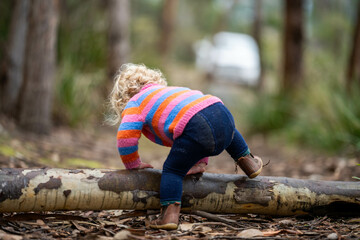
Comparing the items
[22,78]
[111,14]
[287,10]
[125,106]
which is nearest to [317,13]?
[287,10]

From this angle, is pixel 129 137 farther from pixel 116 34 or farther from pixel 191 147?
pixel 116 34

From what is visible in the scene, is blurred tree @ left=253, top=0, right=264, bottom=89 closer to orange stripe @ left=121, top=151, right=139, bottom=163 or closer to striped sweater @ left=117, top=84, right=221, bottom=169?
striped sweater @ left=117, top=84, right=221, bottom=169

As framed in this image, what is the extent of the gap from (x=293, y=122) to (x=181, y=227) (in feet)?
17.5

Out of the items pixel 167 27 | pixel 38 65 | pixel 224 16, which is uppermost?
pixel 224 16

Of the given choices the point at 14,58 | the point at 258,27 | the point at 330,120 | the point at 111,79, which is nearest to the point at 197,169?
the point at 330,120

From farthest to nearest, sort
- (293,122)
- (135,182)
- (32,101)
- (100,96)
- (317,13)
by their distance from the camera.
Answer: (317,13), (100,96), (293,122), (32,101), (135,182)

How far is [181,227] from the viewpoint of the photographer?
2391 millimetres

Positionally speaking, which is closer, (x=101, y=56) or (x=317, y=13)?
(x=101, y=56)

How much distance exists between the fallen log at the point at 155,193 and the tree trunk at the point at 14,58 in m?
3.35

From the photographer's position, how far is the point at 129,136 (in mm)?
2459

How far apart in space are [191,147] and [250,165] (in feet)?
1.49

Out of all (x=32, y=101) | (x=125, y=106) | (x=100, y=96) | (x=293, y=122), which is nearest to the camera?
(x=125, y=106)

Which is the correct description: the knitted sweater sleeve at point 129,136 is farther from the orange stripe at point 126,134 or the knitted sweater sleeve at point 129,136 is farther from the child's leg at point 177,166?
the child's leg at point 177,166

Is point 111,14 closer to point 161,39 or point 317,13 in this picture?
point 161,39
